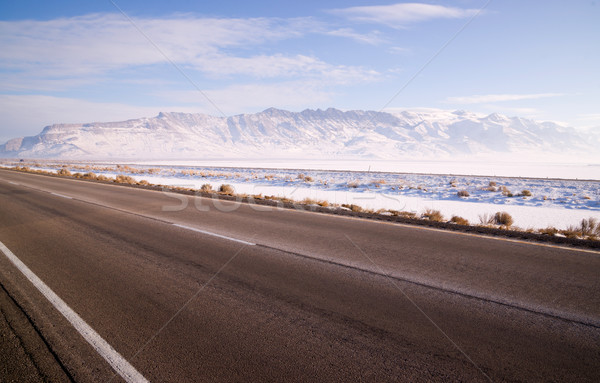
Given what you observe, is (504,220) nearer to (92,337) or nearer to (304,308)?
(304,308)

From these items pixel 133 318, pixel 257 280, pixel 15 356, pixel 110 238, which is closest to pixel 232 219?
pixel 110 238

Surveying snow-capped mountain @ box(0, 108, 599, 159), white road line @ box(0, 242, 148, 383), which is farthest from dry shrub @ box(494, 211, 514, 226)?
snow-capped mountain @ box(0, 108, 599, 159)

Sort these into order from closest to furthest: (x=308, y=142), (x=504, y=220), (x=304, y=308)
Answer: (x=304, y=308), (x=504, y=220), (x=308, y=142)

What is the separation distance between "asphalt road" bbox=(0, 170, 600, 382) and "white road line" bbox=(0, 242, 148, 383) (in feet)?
0.18

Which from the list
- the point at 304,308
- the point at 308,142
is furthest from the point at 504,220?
the point at 308,142

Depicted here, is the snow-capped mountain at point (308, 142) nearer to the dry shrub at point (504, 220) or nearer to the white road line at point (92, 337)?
the dry shrub at point (504, 220)

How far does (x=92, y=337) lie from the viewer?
3461 mm

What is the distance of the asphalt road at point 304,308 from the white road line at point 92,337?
2.2 inches

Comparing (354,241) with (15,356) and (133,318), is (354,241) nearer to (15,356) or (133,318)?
(133,318)

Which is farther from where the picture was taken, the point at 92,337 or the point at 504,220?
the point at 504,220

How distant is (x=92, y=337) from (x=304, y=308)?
2.26 m

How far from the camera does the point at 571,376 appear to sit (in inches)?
111

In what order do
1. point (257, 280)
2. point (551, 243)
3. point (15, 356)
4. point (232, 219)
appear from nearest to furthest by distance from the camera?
point (15, 356) → point (257, 280) → point (551, 243) → point (232, 219)

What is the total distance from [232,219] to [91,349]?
6.72 m
